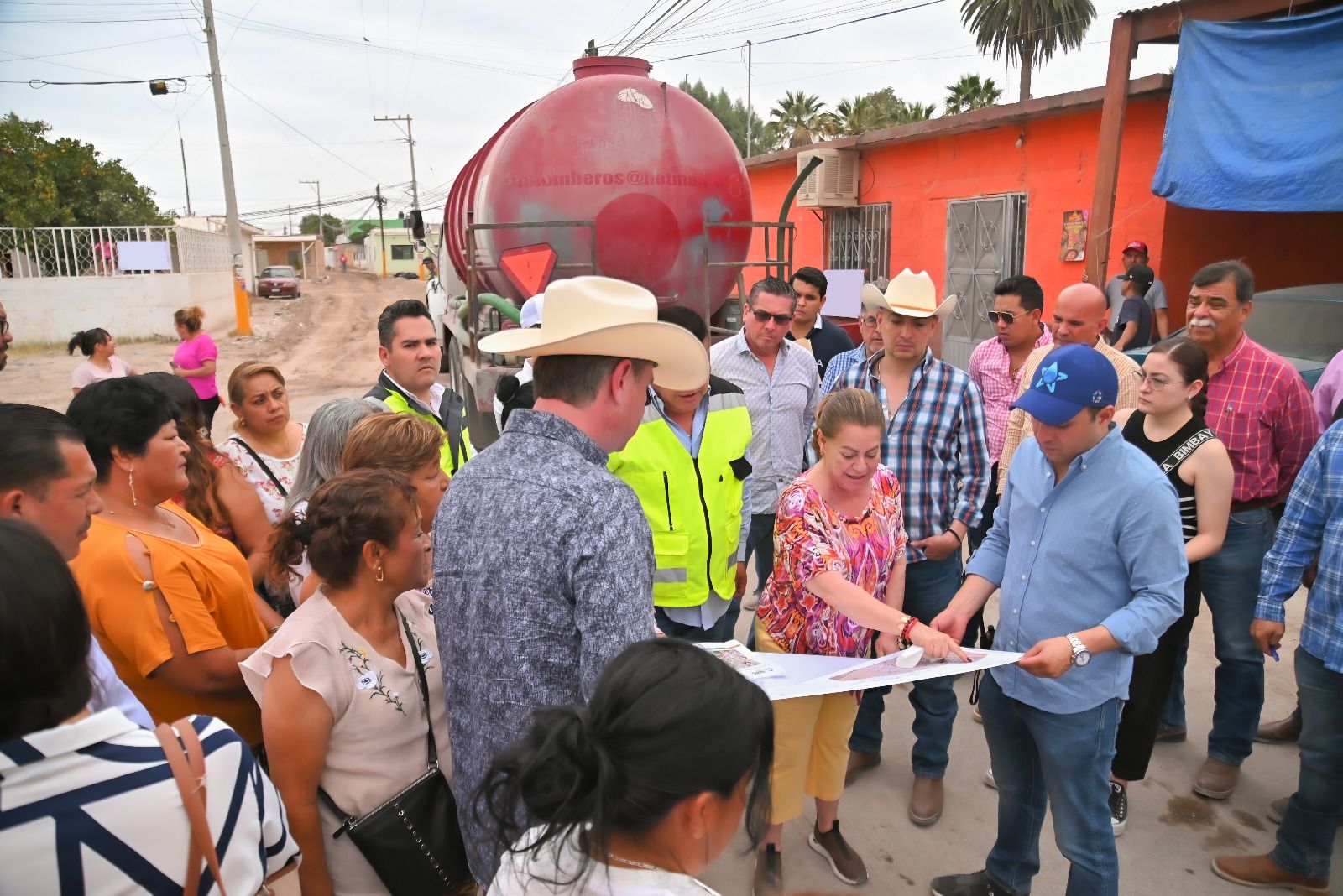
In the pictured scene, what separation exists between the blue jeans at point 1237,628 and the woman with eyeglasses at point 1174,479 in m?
0.30

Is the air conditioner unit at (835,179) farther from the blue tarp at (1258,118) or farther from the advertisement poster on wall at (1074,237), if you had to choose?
the blue tarp at (1258,118)

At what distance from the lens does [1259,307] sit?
23.8 feet

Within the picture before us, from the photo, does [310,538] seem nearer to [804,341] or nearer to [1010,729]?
[1010,729]

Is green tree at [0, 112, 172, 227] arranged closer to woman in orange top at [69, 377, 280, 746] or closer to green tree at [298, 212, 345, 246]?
woman in orange top at [69, 377, 280, 746]

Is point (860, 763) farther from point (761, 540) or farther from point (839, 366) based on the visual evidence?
point (839, 366)

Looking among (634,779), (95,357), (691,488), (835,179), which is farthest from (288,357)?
(634,779)

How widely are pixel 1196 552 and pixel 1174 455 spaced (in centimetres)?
36

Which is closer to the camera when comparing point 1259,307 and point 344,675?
point 344,675

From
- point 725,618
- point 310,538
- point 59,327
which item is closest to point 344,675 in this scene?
point 310,538

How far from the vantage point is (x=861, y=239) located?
13.7m

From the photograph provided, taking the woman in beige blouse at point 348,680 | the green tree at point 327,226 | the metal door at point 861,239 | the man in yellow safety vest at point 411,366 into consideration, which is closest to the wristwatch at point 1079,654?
the woman in beige blouse at point 348,680

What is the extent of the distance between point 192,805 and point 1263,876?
3.41 meters

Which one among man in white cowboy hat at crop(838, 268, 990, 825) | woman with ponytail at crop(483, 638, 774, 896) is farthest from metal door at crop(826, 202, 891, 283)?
woman with ponytail at crop(483, 638, 774, 896)

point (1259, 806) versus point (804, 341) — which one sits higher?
point (804, 341)
